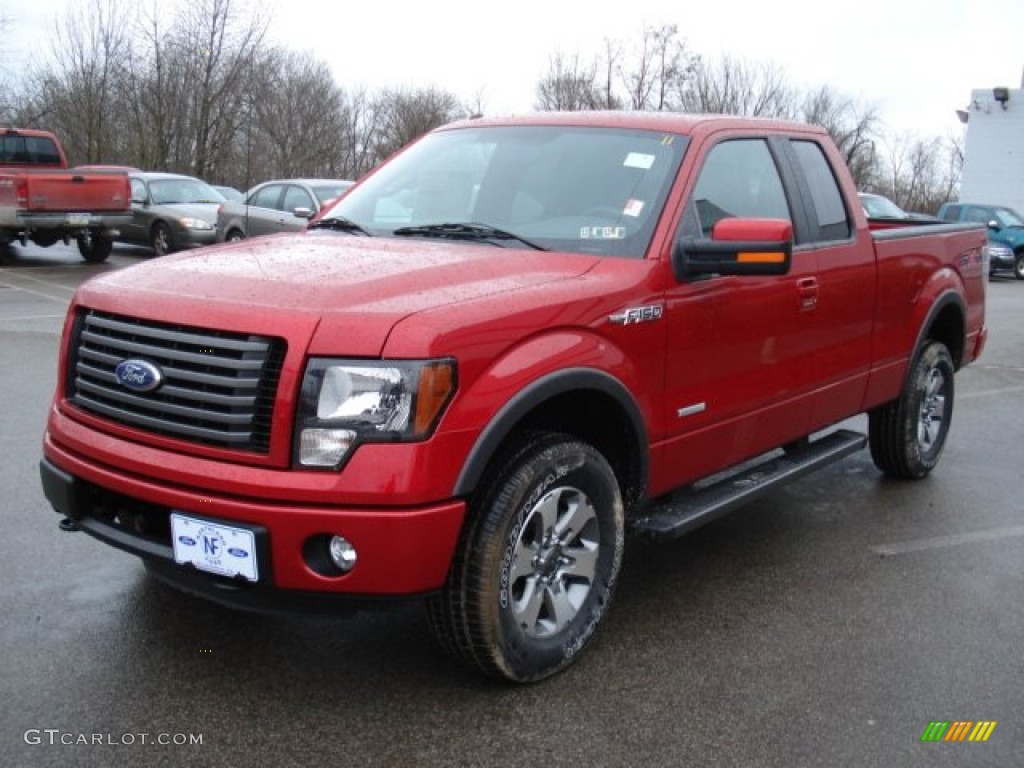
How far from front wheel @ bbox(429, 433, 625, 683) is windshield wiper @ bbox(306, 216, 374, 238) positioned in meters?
1.37

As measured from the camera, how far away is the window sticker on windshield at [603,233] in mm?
3773

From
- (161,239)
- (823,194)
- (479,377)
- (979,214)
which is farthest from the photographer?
(979,214)

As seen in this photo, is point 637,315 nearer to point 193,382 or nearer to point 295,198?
point 193,382

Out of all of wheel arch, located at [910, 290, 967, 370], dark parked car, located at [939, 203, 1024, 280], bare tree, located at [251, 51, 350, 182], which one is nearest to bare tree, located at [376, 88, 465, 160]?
bare tree, located at [251, 51, 350, 182]

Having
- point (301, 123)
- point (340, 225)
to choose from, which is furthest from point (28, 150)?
point (301, 123)

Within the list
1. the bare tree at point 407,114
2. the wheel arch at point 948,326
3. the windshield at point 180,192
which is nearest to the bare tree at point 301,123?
the bare tree at point 407,114

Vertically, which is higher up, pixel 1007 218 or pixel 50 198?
pixel 50 198

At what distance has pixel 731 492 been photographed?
13.5 ft

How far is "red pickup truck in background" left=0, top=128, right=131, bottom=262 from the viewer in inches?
628

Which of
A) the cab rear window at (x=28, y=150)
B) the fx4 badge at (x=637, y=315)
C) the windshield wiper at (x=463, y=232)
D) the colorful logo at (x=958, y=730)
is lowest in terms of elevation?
the colorful logo at (x=958, y=730)

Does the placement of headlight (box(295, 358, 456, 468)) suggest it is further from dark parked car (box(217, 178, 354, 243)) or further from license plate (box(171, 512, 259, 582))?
dark parked car (box(217, 178, 354, 243))

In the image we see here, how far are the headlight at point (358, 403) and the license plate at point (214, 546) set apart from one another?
30 cm

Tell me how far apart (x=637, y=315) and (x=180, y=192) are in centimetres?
1731

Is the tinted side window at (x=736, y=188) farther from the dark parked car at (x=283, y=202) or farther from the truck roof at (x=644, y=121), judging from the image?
the dark parked car at (x=283, y=202)
